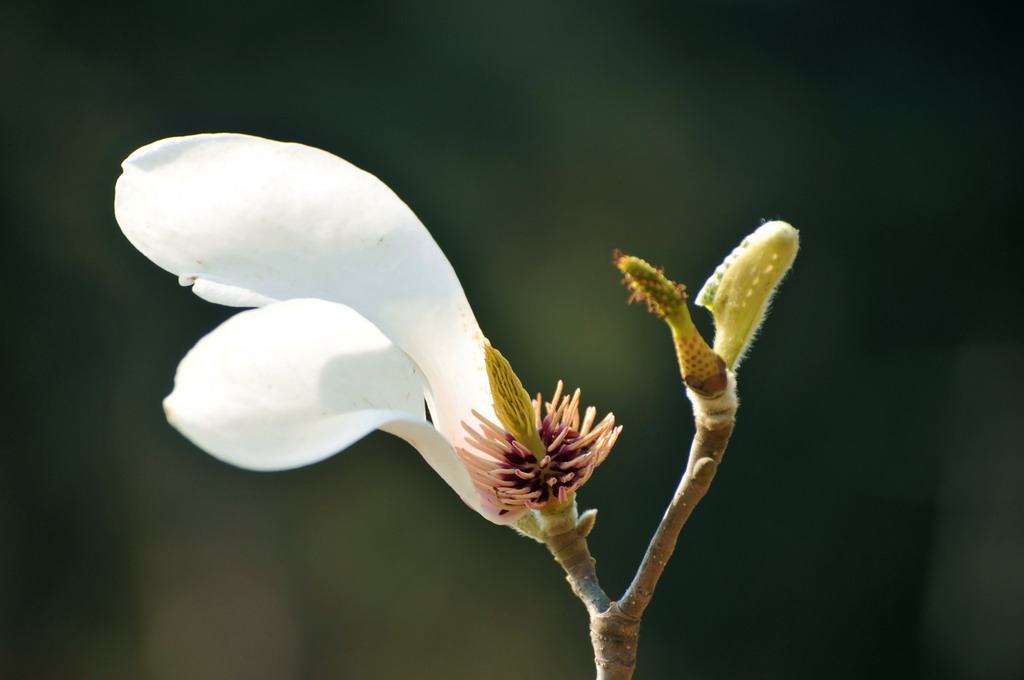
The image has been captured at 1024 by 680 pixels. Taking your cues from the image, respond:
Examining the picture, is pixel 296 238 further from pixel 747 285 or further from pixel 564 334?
pixel 564 334

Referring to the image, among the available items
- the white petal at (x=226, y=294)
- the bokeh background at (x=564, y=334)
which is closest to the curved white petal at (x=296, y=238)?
the white petal at (x=226, y=294)

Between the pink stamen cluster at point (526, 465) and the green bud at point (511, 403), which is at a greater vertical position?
the green bud at point (511, 403)

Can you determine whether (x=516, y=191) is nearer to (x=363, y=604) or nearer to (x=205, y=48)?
(x=205, y=48)

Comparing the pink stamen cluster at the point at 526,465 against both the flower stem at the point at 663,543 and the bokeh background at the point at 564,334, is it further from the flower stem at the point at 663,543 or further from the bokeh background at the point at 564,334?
the bokeh background at the point at 564,334

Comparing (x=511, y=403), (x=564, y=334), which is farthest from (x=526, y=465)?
(x=564, y=334)

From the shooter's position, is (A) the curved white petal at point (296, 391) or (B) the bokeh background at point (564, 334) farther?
(B) the bokeh background at point (564, 334)

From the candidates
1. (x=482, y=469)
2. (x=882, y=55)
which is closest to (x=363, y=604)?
(x=882, y=55)
